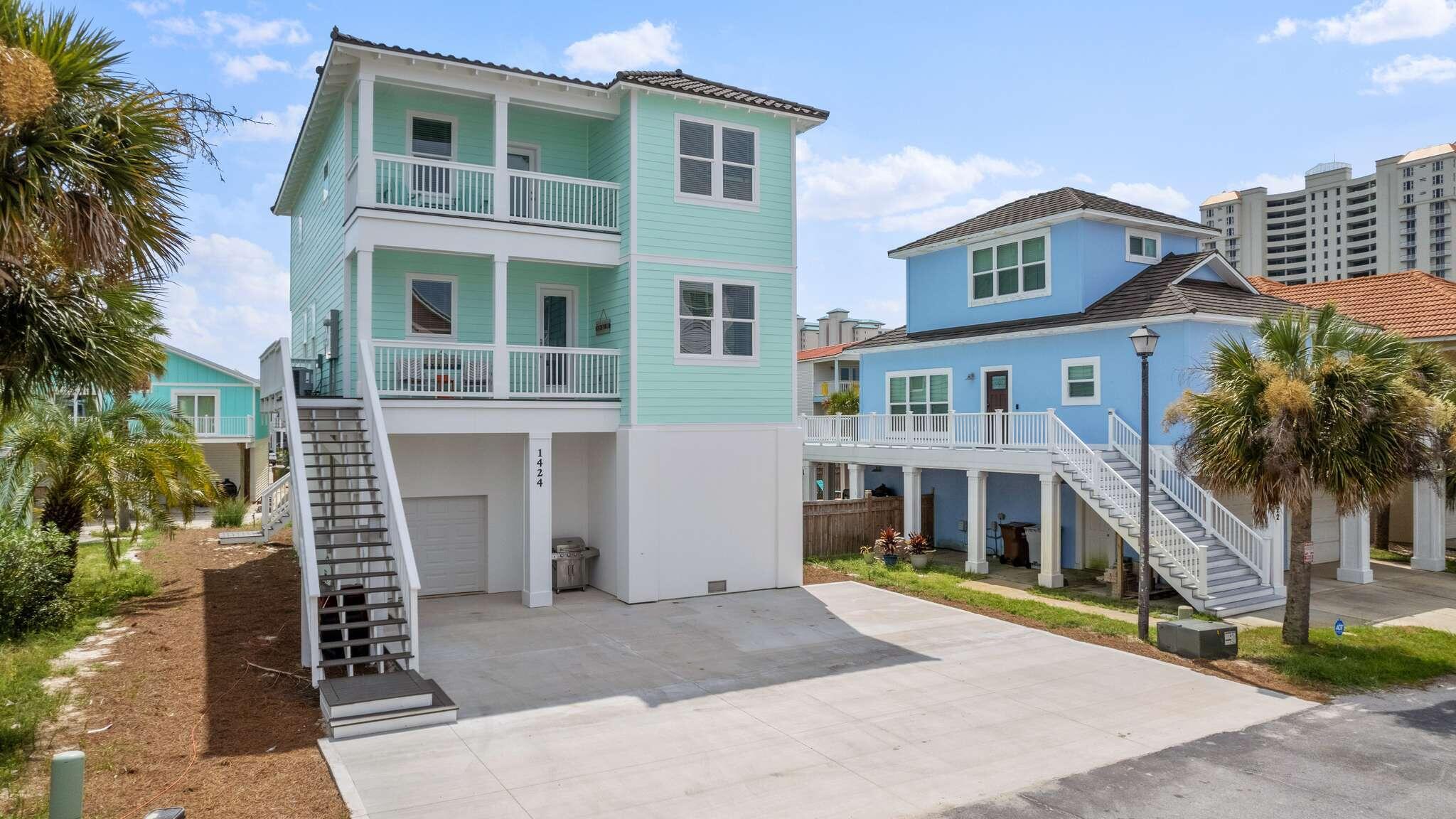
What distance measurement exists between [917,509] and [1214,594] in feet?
23.6

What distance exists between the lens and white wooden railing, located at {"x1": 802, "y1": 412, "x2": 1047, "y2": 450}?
19.2 meters

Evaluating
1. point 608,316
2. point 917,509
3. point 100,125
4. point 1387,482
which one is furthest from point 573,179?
point 1387,482

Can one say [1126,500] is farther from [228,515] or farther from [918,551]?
[228,515]

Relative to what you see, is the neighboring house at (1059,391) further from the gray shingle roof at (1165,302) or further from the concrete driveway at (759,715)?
the concrete driveway at (759,715)

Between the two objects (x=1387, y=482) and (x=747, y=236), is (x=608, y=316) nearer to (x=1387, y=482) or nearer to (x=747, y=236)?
(x=747, y=236)

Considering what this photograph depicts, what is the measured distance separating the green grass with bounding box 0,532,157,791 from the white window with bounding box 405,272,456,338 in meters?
6.53

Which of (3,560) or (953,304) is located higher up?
(953,304)

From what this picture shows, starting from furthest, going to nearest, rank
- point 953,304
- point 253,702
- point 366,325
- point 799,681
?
point 953,304 < point 366,325 < point 799,681 < point 253,702

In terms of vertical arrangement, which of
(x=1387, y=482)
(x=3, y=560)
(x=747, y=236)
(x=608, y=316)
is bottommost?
(x=3, y=560)

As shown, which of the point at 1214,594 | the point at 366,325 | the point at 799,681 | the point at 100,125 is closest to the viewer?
the point at 100,125

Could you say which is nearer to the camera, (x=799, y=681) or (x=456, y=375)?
(x=799, y=681)

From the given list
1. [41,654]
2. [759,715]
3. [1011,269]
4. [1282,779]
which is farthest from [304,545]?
[1011,269]

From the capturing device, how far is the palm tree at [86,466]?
47.6ft

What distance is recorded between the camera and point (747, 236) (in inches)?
688
